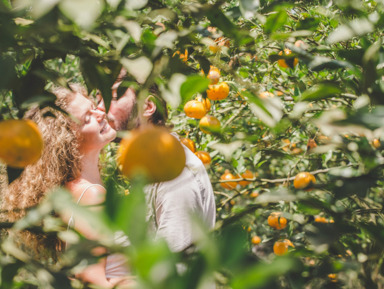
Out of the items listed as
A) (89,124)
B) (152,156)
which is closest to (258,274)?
(152,156)

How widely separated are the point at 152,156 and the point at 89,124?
1201mm

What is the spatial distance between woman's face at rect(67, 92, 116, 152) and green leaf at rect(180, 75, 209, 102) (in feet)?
3.63

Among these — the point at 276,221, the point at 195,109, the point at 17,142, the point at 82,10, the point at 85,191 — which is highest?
the point at 82,10

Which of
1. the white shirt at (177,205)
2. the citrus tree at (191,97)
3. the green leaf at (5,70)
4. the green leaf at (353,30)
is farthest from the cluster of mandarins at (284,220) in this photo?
the green leaf at (5,70)

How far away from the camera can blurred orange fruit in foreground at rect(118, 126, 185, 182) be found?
22.3 inches

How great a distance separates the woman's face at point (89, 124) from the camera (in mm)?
1567

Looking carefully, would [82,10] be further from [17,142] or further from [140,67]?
[17,142]

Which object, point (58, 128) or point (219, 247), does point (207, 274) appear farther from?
point (58, 128)

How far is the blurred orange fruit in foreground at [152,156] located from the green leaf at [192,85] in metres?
0.08

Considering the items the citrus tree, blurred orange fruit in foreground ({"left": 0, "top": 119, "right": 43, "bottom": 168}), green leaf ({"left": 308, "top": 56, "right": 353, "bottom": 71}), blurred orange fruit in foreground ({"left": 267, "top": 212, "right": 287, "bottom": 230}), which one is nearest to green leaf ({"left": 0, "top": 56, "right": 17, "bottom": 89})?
the citrus tree

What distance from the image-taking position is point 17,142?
2.20 feet

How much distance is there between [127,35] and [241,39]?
0.76 ft

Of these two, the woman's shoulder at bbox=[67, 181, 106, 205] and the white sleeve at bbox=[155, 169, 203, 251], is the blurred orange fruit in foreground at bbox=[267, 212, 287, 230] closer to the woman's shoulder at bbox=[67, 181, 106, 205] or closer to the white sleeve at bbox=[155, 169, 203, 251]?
the white sleeve at bbox=[155, 169, 203, 251]

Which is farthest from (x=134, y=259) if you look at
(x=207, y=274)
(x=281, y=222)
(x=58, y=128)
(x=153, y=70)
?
(x=281, y=222)
